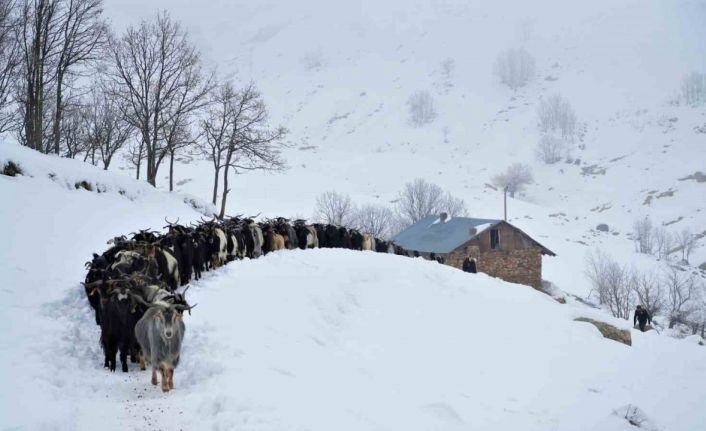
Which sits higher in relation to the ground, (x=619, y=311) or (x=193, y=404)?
(x=193, y=404)

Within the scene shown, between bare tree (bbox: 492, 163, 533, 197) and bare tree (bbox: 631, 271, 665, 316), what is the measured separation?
47654mm

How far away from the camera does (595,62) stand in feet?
528

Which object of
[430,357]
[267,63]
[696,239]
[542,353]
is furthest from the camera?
[267,63]

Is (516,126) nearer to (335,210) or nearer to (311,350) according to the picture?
(335,210)

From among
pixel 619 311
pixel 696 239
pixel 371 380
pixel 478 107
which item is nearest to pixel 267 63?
pixel 478 107

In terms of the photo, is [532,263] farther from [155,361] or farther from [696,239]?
[696,239]

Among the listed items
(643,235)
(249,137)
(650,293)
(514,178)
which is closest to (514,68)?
(514,178)

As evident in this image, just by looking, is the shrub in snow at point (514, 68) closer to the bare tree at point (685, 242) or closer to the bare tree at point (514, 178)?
the bare tree at point (514, 178)

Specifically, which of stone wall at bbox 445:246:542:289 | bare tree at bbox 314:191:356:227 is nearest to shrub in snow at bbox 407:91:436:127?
bare tree at bbox 314:191:356:227

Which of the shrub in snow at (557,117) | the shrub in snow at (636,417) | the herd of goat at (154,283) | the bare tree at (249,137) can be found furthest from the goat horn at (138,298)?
the shrub in snow at (557,117)

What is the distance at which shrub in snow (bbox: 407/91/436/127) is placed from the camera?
135788 millimetres

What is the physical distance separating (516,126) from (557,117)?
29.5ft

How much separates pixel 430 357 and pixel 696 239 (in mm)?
72455

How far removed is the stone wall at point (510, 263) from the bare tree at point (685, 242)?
3705cm
